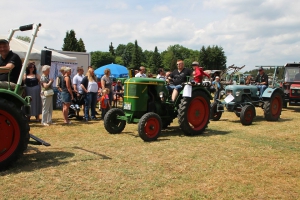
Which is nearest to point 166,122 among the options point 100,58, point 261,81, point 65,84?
point 65,84

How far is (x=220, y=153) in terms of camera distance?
538 centimetres

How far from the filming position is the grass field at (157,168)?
3.57 m

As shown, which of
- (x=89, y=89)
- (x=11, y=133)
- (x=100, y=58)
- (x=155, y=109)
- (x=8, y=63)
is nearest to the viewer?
(x=11, y=133)

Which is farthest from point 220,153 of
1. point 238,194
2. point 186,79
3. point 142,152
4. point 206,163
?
point 186,79

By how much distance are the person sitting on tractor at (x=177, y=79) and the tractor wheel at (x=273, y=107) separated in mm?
3840

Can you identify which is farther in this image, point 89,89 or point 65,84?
point 89,89

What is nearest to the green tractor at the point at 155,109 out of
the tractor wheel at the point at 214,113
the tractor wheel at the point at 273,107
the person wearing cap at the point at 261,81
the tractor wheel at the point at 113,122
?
the tractor wheel at the point at 113,122

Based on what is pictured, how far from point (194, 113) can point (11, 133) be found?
4077 mm

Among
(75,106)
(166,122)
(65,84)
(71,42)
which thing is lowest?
(166,122)

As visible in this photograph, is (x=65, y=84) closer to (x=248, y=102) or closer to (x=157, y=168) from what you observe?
(x=157, y=168)

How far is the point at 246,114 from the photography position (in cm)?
884

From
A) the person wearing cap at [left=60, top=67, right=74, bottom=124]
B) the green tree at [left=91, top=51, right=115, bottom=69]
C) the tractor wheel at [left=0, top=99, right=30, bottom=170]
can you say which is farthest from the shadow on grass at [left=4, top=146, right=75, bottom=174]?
the green tree at [left=91, top=51, right=115, bottom=69]

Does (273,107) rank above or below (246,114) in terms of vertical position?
above

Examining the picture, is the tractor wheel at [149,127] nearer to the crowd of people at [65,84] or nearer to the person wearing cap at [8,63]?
the crowd of people at [65,84]
